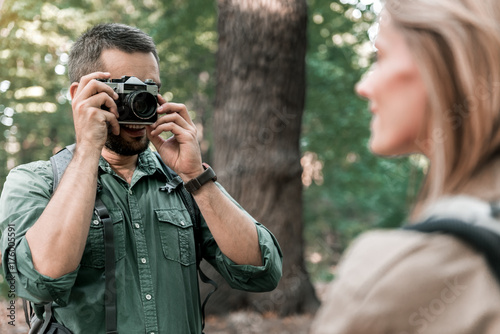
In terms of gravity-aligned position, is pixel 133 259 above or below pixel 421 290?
below

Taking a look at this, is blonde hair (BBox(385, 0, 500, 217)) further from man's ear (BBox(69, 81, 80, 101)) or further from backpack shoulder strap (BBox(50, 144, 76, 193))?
man's ear (BBox(69, 81, 80, 101))

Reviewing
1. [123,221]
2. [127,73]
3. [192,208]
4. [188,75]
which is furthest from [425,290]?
[188,75]

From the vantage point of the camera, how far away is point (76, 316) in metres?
1.96

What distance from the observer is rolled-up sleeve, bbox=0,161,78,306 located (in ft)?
6.12

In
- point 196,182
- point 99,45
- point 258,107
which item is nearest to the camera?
point 196,182

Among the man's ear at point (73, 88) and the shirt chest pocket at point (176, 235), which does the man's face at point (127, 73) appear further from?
the shirt chest pocket at point (176, 235)

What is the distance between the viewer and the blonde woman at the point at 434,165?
2.28 ft

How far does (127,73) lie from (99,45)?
179 mm

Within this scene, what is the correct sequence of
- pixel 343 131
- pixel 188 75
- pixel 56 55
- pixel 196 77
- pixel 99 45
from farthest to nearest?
pixel 196 77 < pixel 188 75 < pixel 343 131 < pixel 56 55 < pixel 99 45

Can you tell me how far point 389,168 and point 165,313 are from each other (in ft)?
39.5

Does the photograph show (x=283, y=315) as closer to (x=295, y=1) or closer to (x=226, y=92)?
(x=226, y=92)

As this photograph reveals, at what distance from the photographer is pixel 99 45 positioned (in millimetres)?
2336

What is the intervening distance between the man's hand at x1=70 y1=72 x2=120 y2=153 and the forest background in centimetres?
658

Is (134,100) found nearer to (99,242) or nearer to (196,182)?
(196,182)
